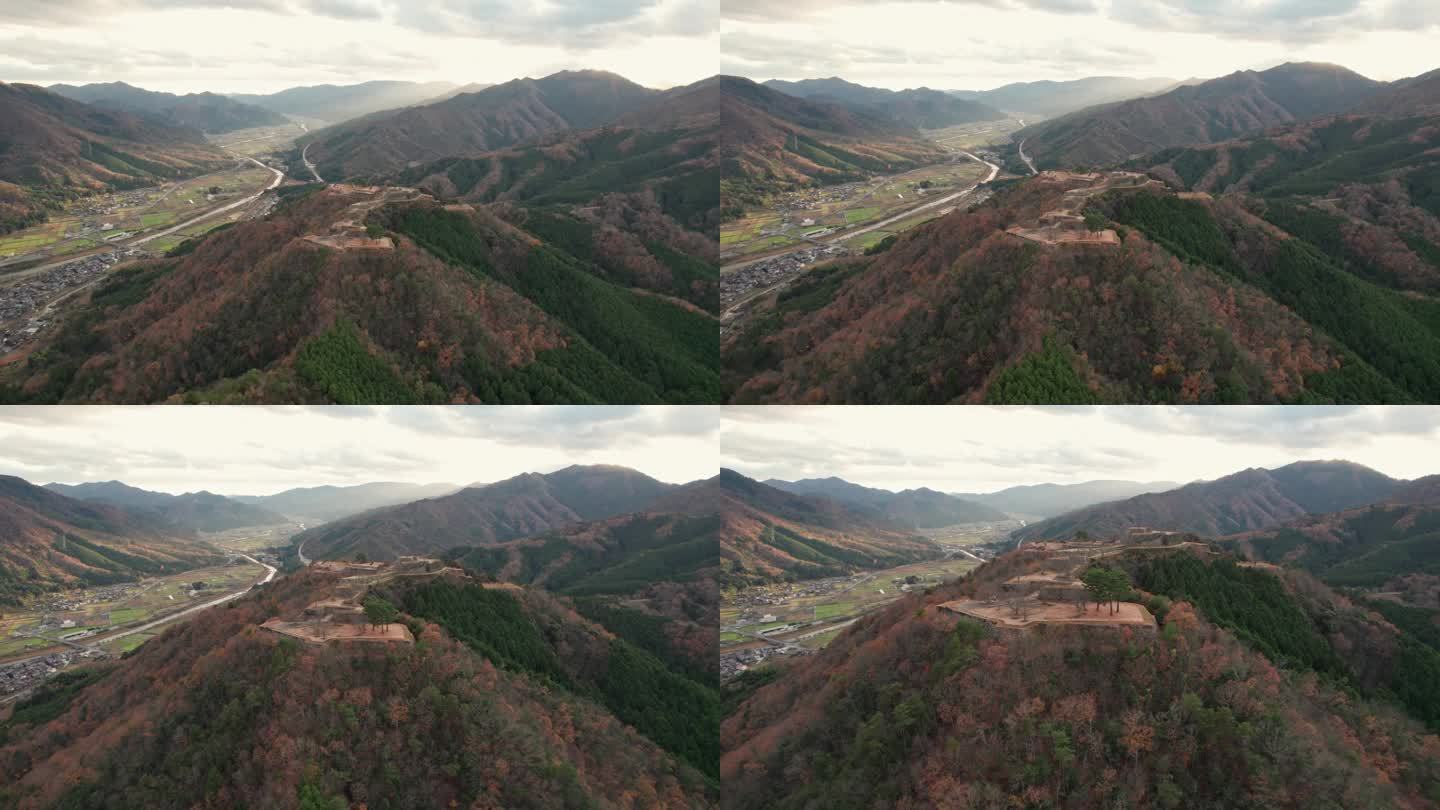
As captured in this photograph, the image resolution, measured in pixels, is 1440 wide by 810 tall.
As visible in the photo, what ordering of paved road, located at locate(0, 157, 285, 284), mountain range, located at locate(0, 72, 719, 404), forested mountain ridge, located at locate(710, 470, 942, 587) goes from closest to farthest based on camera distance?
mountain range, located at locate(0, 72, 719, 404)
forested mountain ridge, located at locate(710, 470, 942, 587)
paved road, located at locate(0, 157, 285, 284)

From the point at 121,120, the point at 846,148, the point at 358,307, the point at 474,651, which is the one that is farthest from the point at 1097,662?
the point at 121,120

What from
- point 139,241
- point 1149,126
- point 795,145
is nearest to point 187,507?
point 139,241

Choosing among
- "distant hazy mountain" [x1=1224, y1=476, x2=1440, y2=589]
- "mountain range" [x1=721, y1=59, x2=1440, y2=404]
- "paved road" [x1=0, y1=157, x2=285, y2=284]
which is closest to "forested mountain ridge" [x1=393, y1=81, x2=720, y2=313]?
"mountain range" [x1=721, y1=59, x2=1440, y2=404]

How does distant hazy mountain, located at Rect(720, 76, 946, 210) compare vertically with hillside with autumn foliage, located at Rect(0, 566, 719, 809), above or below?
above

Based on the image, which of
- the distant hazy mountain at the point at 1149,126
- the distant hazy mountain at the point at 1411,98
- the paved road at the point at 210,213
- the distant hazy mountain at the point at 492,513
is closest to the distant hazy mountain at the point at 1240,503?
the distant hazy mountain at the point at 492,513

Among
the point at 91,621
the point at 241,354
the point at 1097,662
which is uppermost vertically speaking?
the point at 241,354

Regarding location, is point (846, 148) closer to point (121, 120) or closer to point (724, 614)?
point (724, 614)

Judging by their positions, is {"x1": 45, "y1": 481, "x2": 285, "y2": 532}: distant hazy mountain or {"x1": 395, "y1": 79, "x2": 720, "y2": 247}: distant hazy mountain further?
{"x1": 45, "y1": 481, "x2": 285, "y2": 532}: distant hazy mountain

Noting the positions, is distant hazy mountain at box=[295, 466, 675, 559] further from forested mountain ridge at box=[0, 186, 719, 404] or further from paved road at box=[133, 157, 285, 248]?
paved road at box=[133, 157, 285, 248]
